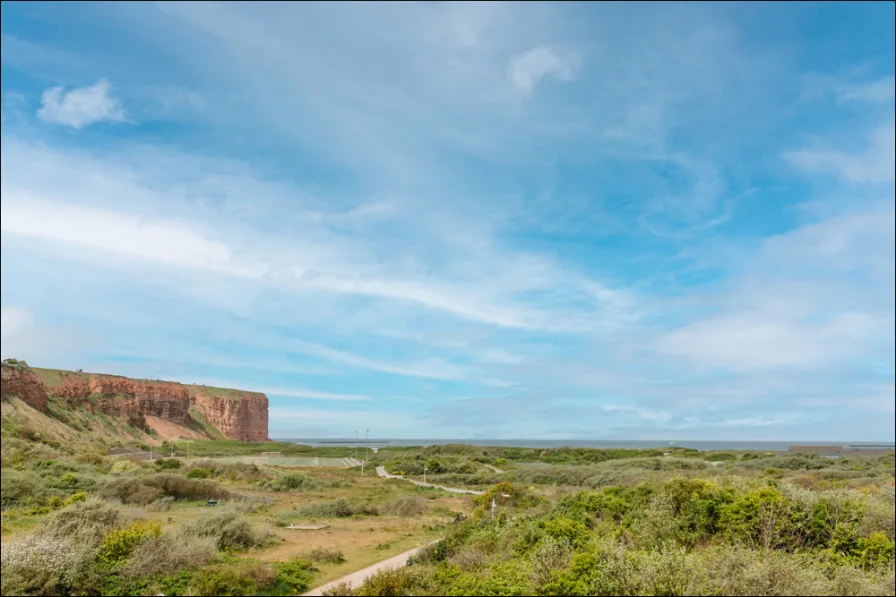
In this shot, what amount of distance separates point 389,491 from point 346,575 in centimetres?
2835

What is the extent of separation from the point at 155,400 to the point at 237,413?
84.2 feet

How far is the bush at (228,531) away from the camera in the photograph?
786 inches

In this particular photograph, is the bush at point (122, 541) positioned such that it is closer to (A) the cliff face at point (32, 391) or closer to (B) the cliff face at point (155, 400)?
(A) the cliff face at point (32, 391)

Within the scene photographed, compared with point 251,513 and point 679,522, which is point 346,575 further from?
point 251,513

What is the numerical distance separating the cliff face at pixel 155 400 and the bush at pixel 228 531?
10.5 meters

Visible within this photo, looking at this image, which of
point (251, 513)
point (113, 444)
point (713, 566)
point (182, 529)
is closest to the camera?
point (713, 566)

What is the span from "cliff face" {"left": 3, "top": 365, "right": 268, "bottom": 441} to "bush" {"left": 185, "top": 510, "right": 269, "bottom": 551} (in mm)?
10489

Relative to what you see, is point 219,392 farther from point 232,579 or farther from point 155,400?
point 232,579

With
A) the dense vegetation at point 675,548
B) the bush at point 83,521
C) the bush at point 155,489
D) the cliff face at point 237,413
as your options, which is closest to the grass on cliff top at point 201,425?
the cliff face at point 237,413

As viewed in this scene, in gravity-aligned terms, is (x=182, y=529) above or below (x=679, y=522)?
below

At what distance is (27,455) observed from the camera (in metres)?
25.0

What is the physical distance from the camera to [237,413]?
112812mm

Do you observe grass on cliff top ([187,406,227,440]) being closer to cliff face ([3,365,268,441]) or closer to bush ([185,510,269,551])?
cliff face ([3,365,268,441])

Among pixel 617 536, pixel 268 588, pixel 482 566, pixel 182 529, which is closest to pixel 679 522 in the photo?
pixel 617 536
